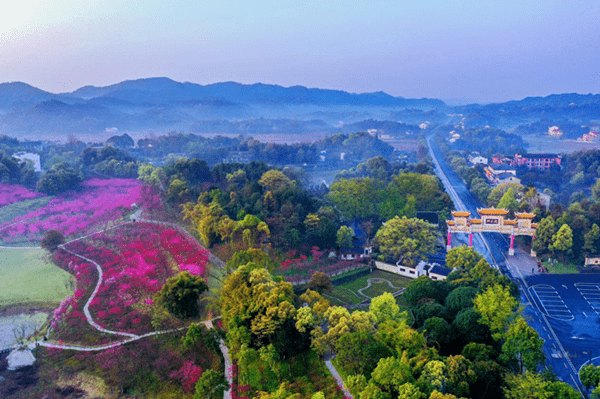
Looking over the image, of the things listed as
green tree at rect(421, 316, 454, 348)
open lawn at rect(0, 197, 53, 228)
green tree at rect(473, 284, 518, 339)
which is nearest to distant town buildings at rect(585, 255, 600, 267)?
green tree at rect(473, 284, 518, 339)

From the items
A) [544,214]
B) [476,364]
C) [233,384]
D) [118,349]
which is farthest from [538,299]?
[118,349]

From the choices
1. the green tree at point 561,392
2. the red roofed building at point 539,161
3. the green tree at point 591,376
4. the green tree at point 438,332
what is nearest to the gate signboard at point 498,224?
the green tree at point 438,332

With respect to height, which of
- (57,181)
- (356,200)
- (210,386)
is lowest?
(210,386)

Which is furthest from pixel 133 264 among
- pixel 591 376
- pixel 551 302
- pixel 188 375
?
pixel 551 302

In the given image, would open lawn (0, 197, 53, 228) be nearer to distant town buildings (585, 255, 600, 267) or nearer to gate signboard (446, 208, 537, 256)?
gate signboard (446, 208, 537, 256)

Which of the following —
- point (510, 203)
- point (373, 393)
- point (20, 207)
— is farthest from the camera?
point (20, 207)

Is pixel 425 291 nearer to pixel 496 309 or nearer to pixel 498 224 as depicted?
pixel 496 309
